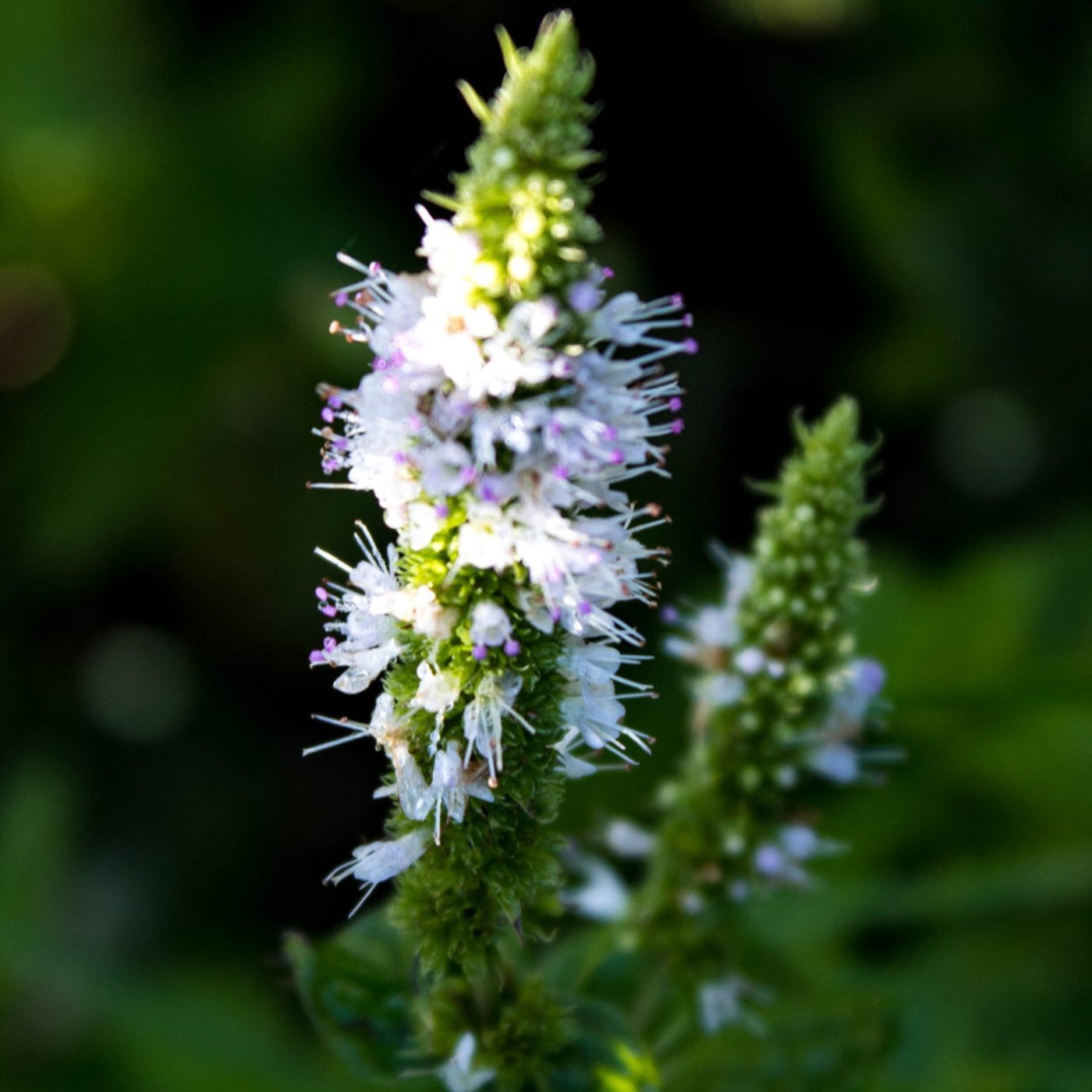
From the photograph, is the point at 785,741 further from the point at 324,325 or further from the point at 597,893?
the point at 324,325

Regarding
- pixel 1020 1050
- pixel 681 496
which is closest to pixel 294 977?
pixel 1020 1050

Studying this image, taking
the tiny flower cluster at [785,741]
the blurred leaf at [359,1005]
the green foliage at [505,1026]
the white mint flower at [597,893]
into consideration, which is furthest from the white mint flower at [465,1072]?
the tiny flower cluster at [785,741]

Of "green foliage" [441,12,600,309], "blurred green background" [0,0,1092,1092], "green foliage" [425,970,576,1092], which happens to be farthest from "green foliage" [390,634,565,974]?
"blurred green background" [0,0,1092,1092]

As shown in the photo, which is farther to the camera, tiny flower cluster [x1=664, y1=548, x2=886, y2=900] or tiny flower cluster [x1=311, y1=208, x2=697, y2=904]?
tiny flower cluster [x1=664, y1=548, x2=886, y2=900]

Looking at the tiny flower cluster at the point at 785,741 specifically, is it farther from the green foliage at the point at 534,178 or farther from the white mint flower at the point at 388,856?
the green foliage at the point at 534,178

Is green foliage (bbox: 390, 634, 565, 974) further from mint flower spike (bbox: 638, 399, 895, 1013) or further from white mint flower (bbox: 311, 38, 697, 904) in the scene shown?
mint flower spike (bbox: 638, 399, 895, 1013)
